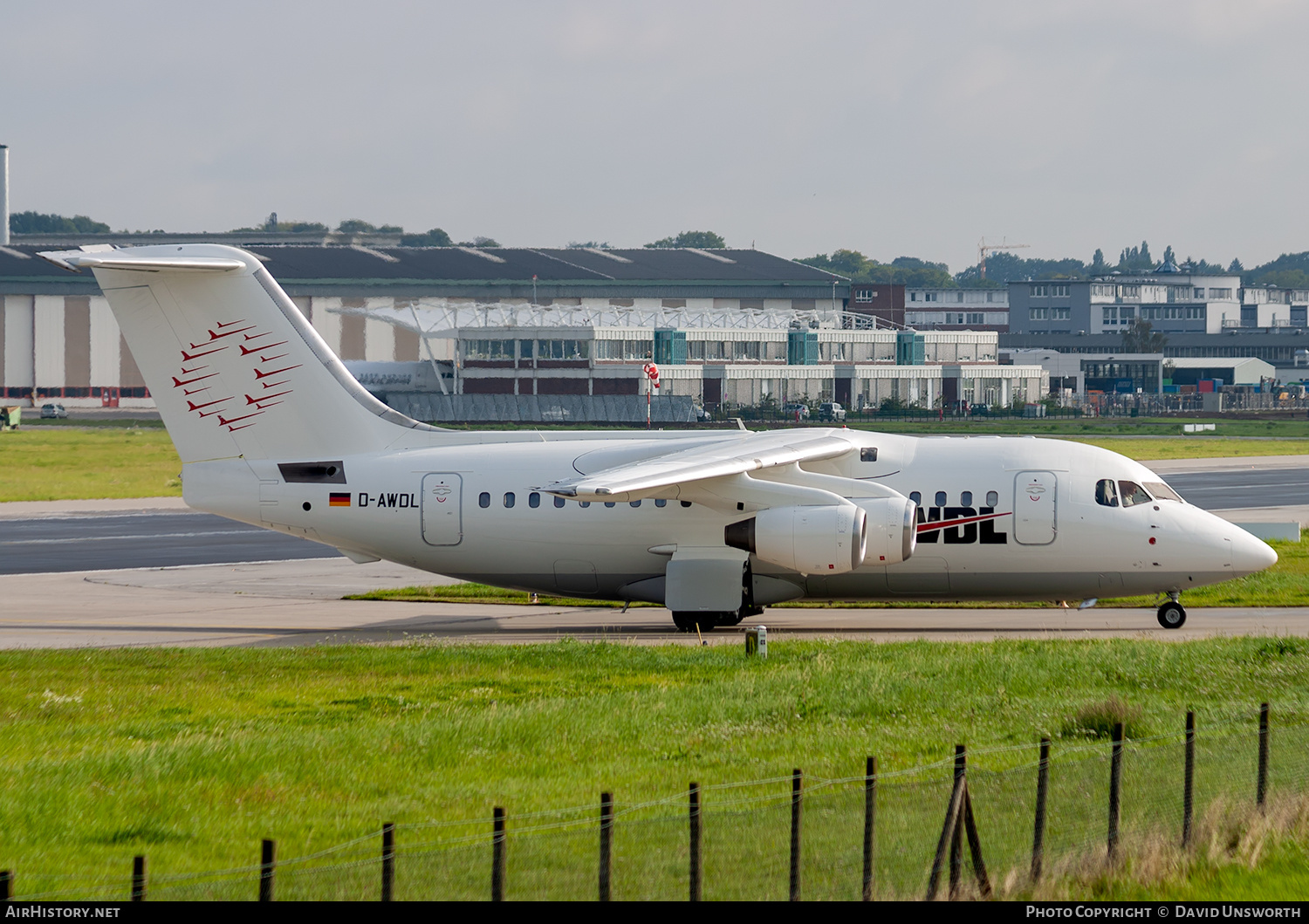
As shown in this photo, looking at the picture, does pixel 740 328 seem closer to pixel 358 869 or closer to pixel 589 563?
pixel 589 563

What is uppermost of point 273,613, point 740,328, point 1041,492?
point 740,328

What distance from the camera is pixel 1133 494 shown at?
27.7 metres

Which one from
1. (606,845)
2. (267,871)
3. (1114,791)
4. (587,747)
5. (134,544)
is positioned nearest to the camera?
(267,871)

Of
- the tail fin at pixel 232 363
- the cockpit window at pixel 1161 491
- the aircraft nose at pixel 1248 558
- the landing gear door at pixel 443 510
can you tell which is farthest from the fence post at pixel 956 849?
the tail fin at pixel 232 363

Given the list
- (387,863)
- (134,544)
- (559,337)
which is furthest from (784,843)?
(559,337)

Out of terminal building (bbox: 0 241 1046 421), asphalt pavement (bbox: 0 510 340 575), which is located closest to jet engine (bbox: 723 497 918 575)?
asphalt pavement (bbox: 0 510 340 575)

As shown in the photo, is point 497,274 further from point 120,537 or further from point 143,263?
point 143,263

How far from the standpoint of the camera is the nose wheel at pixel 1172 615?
27.9m

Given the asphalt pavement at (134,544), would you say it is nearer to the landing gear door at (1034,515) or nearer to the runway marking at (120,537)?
the runway marking at (120,537)

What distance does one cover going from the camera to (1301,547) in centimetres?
3919

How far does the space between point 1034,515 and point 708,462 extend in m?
6.56

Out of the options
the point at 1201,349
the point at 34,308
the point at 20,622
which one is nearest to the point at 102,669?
the point at 20,622

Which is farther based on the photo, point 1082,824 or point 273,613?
point 273,613
